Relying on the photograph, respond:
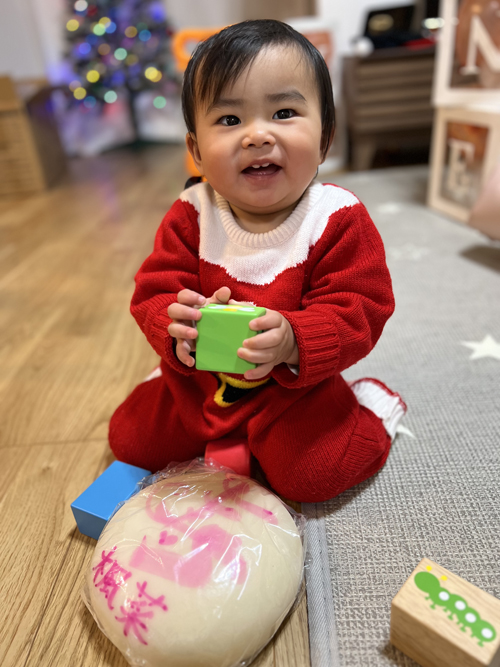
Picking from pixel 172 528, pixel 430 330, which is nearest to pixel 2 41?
pixel 430 330

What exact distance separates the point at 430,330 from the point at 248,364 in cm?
59

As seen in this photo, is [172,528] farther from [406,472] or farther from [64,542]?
[406,472]

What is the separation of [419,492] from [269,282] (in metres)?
0.32

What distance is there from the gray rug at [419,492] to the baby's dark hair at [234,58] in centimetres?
46

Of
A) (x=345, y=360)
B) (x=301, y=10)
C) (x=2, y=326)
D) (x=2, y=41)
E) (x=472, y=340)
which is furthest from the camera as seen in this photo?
(x=2, y=41)

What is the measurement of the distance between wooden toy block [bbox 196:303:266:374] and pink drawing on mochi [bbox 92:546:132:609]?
0.21 meters

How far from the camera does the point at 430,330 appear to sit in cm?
98

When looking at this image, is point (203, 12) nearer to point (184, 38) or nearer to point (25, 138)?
point (184, 38)

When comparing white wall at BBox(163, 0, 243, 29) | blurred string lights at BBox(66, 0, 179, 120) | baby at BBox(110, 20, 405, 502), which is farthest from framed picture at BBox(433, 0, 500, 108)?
blurred string lights at BBox(66, 0, 179, 120)

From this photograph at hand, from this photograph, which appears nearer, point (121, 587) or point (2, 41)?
point (121, 587)

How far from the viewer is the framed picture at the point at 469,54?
128 cm

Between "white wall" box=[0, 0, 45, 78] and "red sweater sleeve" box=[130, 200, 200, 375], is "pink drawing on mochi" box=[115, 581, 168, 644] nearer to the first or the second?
"red sweater sleeve" box=[130, 200, 200, 375]

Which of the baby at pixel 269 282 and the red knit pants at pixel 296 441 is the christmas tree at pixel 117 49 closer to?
the baby at pixel 269 282

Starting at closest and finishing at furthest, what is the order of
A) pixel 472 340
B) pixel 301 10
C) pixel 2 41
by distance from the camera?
pixel 472 340 < pixel 301 10 < pixel 2 41
